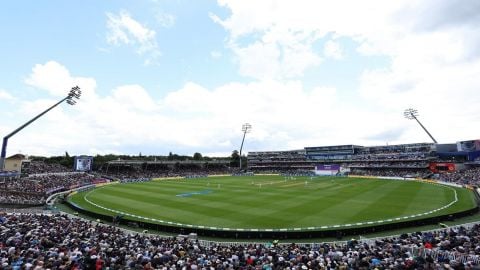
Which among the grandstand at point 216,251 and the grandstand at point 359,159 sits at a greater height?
the grandstand at point 359,159

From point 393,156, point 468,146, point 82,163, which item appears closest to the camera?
point 468,146

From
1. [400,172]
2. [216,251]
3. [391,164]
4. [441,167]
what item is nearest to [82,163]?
[216,251]

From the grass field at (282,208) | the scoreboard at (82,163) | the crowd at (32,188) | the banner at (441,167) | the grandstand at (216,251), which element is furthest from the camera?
the scoreboard at (82,163)

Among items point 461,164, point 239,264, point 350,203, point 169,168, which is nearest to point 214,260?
point 239,264

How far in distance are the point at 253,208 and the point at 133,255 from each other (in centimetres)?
2236

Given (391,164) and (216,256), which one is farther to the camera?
(391,164)

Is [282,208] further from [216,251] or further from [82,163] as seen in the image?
[82,163]

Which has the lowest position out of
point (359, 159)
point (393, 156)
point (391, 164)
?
point (391, 164)

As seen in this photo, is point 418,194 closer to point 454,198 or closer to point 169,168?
point 454,198

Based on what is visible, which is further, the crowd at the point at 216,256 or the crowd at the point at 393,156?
the crowd at the point at 393,156

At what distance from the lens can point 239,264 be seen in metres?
13.1

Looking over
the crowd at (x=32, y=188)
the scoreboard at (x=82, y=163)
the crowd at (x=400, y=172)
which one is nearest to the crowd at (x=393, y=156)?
the crowd at (x=400, y=172)

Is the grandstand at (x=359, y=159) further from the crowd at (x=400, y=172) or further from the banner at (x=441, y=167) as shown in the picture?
the banner at (x=441, y=167)

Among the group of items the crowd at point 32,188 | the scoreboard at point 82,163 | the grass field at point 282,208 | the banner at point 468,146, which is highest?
the banner at point 468,146
